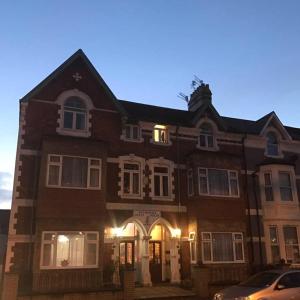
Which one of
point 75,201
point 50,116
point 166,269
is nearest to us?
point 75,201

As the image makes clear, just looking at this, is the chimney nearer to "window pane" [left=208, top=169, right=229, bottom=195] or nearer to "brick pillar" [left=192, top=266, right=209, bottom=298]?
"window pane" [left=208, top=169, right=229, bottom=195]

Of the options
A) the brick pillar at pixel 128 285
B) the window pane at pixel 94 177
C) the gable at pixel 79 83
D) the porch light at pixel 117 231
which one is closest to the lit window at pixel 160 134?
the gable at pixel 79 83

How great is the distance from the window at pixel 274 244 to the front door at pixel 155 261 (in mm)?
7421

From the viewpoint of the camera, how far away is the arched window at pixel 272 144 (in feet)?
89.4

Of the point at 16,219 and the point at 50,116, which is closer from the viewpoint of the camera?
the point at 16,219

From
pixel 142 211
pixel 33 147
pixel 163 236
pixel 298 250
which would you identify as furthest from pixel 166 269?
pixel 33 147

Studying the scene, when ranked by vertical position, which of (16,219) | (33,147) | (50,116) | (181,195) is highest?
(50,116)

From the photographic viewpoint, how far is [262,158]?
26.5m

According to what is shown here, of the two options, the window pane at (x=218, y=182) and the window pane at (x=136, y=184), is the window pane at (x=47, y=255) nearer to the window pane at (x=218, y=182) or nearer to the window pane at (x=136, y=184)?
the window pane at (x=136, y=184)

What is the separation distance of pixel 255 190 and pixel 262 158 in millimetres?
2540

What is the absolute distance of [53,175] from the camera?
786 inches

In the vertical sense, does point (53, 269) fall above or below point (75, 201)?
below

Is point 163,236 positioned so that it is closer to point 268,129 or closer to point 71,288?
point 71,288

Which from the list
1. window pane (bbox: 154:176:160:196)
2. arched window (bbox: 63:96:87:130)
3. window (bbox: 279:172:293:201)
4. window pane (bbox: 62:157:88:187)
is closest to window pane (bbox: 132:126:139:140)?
window pane (bbox: 154:176:160:196)
